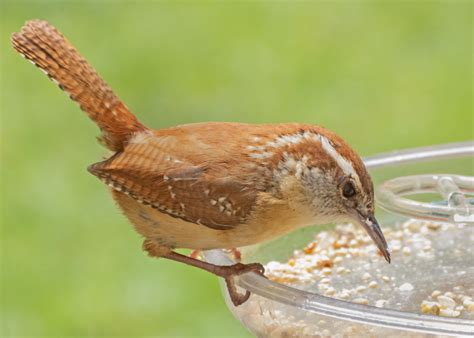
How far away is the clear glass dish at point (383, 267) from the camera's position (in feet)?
9.64

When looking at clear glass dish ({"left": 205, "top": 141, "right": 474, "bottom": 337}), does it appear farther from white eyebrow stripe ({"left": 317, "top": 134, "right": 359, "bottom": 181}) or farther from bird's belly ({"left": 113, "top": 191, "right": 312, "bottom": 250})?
white eyebrow stripe ({"left": 317, "top": 134, "right": 359, "bottom": 181})

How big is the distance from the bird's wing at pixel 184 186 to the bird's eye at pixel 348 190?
11.5 inches

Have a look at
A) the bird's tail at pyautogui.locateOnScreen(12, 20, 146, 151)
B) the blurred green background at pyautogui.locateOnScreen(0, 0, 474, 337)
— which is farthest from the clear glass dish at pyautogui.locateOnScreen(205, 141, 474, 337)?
the blurred green background at pyautogui.locateOnScreen(0, 0, 474, 337)

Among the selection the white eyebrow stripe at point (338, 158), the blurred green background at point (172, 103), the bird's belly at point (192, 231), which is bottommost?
the blurred green background at point (172, 103)

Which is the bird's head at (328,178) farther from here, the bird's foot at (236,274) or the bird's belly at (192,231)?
the bird's foot at (236,274)

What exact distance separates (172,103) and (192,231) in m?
5.28

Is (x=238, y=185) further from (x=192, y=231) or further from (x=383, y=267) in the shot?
(x=383, y=267)

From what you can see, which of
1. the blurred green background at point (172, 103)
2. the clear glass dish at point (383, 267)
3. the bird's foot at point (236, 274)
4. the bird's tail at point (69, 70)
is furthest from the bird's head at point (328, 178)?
the blurred green background at point (172, 103)

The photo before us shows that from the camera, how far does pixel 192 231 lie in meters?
3.62

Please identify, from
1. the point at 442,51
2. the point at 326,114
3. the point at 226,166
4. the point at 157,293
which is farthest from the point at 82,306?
the point at 442,51

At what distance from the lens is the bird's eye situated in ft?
11.7

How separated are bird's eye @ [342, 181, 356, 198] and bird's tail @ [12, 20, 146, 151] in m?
0.83

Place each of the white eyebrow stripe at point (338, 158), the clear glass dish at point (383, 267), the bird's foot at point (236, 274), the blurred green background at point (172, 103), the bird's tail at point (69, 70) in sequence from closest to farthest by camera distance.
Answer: the clear glass dish at point (383, 267), the bird's foot at point (236, 274), the white eyebrow stripe at point (338, 158), the bird's tail at point (69, 70), the blurred green background at point (172, 103)

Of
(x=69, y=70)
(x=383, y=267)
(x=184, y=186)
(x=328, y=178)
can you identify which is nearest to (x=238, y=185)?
(x=184, y=186)
